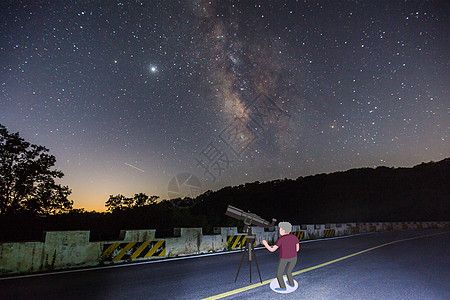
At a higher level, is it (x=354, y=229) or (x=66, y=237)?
(x=66, y=237)

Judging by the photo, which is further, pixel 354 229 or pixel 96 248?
pixel 354 229

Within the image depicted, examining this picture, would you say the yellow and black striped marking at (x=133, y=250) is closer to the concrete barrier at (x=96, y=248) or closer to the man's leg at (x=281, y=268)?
the concrete barrier at (x=96, y=248)

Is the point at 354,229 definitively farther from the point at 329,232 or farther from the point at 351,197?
the point at 351,197

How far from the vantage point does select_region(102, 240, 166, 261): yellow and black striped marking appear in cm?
795

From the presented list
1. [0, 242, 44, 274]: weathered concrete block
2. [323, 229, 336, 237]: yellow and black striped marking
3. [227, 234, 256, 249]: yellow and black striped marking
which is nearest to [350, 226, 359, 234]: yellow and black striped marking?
[323, 229, 336, 237]: yellow and black striped marking

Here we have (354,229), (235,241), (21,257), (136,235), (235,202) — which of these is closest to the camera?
(21,257)

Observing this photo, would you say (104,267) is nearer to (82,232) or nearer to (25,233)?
(82,232)

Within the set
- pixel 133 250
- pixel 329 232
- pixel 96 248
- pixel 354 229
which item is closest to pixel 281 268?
pixel 133 250

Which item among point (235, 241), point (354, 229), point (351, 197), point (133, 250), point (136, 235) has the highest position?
point (351, 197)

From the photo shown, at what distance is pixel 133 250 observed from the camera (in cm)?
843

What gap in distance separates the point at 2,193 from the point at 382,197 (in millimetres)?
92117

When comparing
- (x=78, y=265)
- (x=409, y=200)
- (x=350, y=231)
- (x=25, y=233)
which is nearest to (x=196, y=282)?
(x=78, y=265)

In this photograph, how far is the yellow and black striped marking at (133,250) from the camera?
7.95 meters

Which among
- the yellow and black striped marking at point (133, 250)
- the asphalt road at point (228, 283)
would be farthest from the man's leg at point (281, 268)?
the yellow and black striped marking at point (133, 250)
